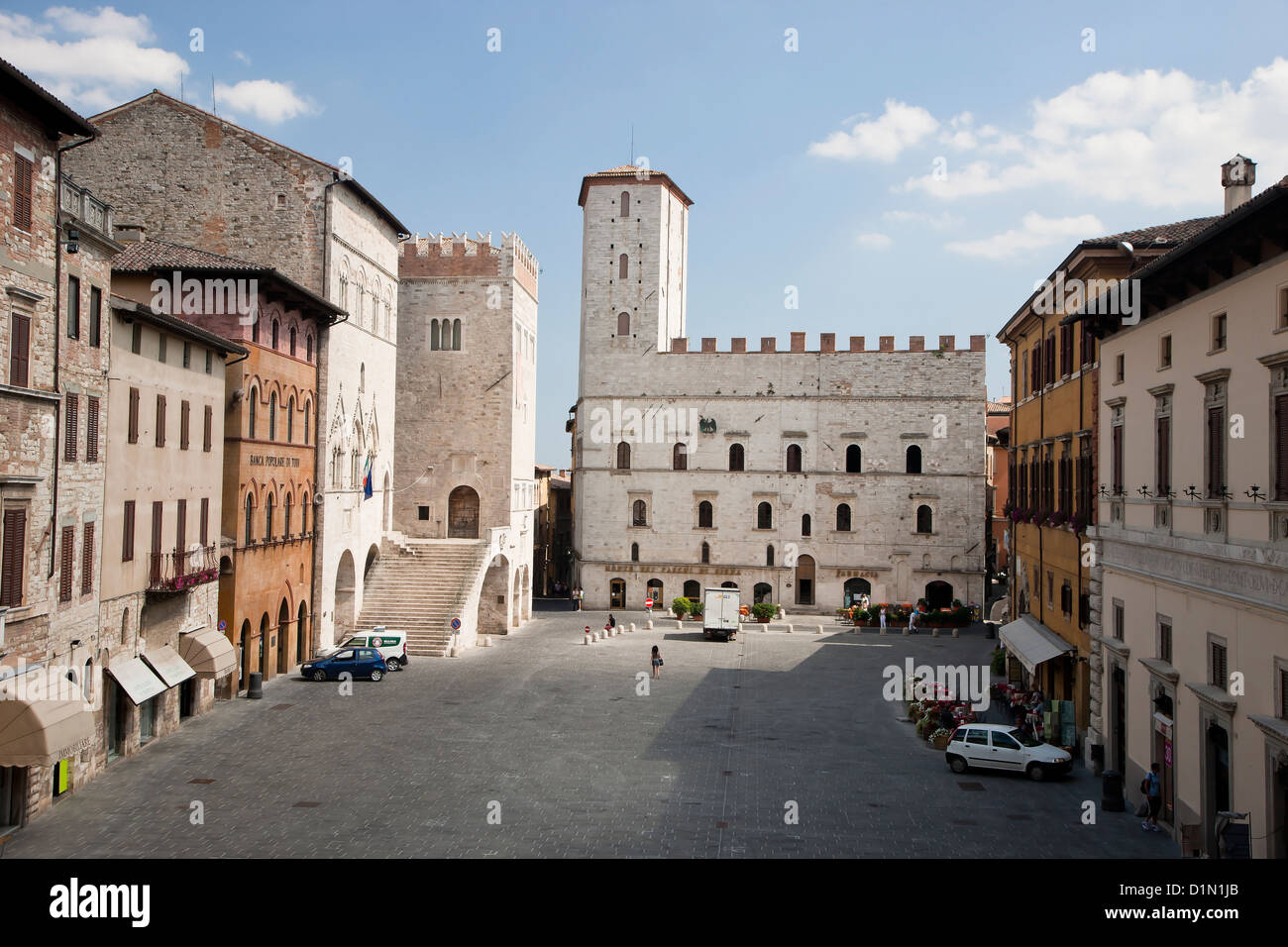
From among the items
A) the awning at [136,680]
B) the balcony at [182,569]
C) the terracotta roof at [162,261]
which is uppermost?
the terracotta roof at [162,261]

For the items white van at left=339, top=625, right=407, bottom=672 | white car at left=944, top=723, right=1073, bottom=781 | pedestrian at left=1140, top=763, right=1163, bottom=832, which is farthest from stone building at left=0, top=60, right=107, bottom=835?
pedestrian at left=1140, top=763, right=1163, bottom=832

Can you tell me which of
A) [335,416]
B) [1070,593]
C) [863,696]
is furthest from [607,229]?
[1070,593]

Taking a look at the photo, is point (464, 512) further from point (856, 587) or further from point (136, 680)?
point (136, 680)

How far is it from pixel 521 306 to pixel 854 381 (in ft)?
60.4

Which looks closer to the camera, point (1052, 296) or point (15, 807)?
point (15, 807)

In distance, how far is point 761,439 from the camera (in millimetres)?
56688

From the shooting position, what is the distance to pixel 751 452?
56.8 m

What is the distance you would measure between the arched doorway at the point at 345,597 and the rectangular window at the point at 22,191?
72.5 feet

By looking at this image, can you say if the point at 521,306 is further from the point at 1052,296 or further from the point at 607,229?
the point at 1052,296

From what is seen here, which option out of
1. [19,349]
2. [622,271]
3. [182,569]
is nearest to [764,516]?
[622,271]

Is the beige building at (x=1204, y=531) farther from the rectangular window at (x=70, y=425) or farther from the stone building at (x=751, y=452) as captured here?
the stone building at (x=751, y=452)

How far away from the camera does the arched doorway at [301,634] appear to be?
35.0 meters

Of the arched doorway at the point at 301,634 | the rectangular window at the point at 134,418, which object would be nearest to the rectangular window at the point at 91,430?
the rectangular window at the point at 134,418

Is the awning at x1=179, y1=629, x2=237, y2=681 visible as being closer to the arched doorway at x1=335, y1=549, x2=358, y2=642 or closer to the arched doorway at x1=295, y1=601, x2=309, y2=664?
the arched doorway at x1=295, y1=601, x2=309, y2=664
